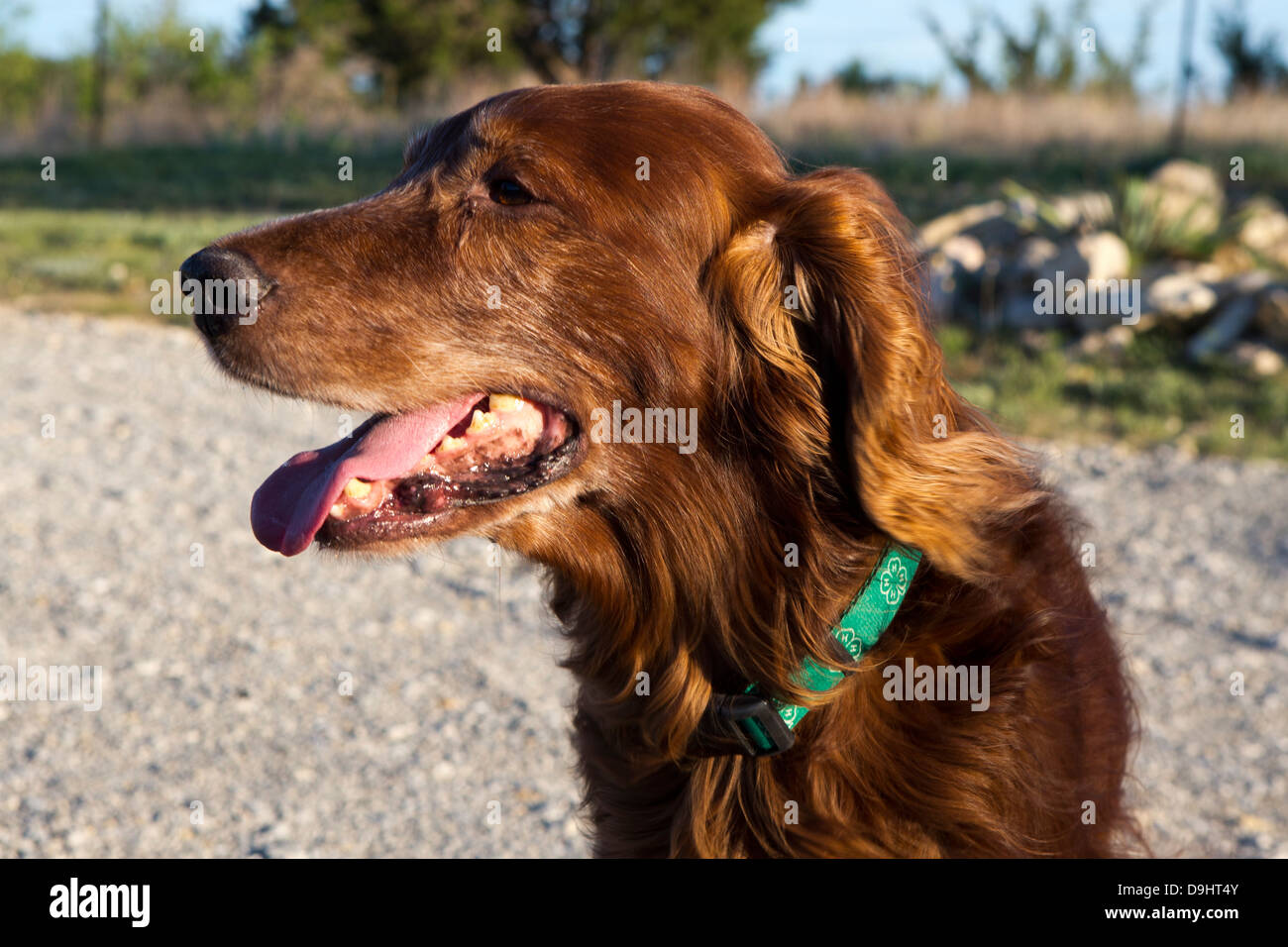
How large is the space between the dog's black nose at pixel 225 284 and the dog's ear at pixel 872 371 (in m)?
0.96

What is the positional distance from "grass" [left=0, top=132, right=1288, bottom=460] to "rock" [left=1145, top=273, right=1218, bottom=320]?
30cm

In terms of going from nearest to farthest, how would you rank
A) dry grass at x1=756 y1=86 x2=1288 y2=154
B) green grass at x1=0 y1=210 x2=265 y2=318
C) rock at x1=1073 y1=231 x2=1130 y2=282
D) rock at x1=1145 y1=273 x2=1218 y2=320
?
rock at x1=1145 y1=273 x2=1218 y2=320, rock at x1=1073 y1=231 x2=1130 y2=282, green grass at x1=0 y1=210 x2=265 y2=318, dry grass at x1=756 y1=86 x2=1288 y2=154

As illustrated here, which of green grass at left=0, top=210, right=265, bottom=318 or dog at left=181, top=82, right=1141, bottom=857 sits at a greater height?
green grass at left=0, top=210, right=265, bottom=318

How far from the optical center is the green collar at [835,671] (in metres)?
2.40

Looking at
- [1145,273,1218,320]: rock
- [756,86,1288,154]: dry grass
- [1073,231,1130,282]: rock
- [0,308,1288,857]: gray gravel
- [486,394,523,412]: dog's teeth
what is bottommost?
[0,308,1288,857]: gray gravel

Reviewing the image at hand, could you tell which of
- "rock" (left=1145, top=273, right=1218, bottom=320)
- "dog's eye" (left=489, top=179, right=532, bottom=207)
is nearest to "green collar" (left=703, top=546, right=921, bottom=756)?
"dog's eye" (left=489, top=179, right=532, bottom=207)

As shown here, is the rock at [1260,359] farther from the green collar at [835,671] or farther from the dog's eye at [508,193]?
the dog's eye at [508,193]

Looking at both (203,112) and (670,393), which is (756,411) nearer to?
(670,393)

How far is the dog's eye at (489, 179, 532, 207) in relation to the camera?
2.47 meters

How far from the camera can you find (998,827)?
2.40 m

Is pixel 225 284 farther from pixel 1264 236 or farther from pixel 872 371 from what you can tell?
pixel 1264 236

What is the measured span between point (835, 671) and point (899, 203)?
1226 centimetres

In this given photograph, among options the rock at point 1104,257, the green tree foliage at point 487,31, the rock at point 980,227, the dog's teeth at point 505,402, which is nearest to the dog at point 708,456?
the dog's teeth at point 505,402

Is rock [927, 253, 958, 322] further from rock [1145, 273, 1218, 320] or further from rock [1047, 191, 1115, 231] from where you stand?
rock [1145, 273, 1218, 320]
